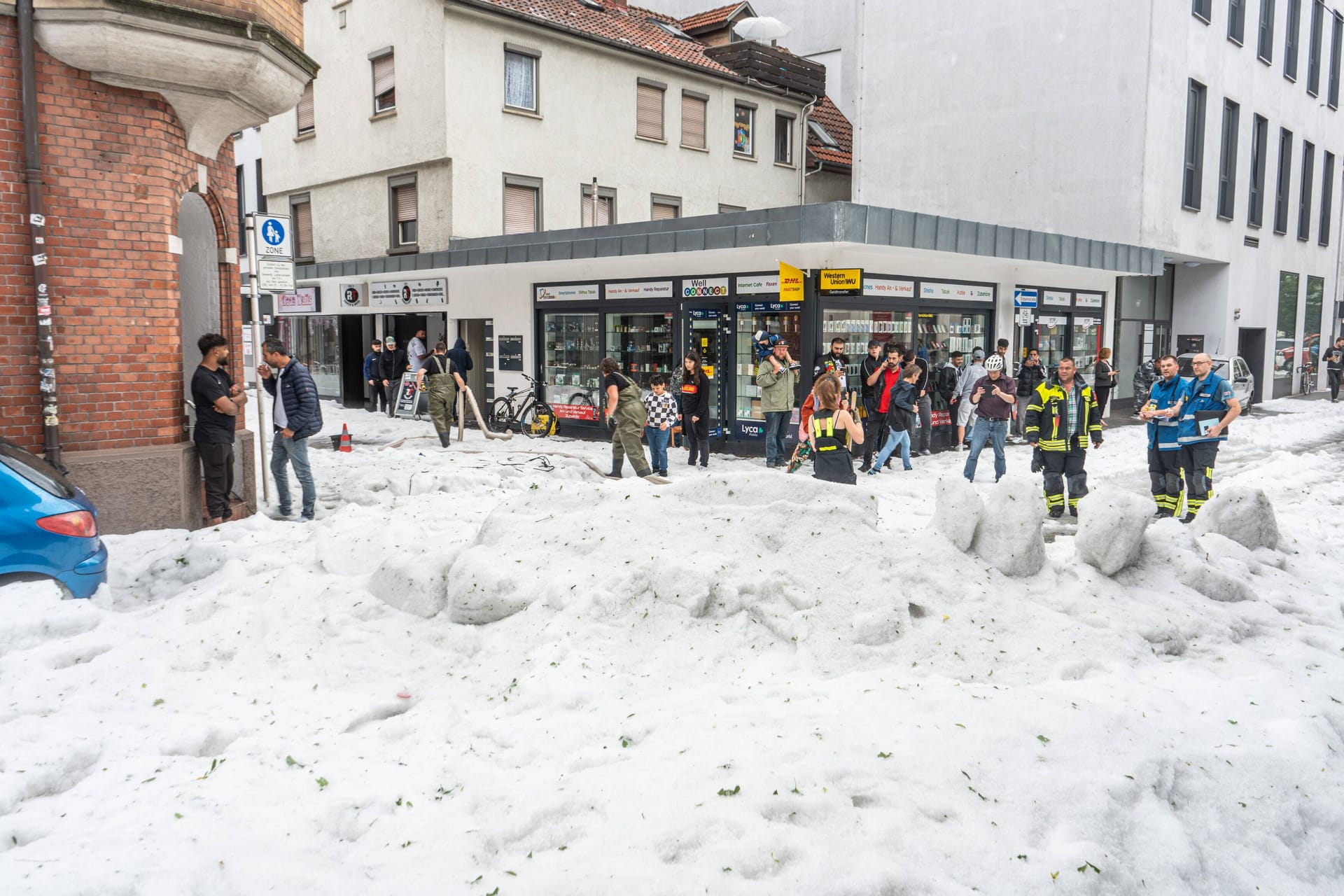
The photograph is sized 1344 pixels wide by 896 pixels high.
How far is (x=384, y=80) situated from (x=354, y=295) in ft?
16.5

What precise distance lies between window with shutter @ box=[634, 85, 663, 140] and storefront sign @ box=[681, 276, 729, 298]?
9558 millimetres

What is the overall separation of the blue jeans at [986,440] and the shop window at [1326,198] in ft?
88.6

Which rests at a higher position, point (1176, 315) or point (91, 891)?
point (1176, 315)

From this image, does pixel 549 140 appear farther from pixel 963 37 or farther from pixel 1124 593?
pixel 1124 593

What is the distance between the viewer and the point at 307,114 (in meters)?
25.2

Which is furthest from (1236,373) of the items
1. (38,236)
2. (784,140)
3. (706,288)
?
(38,236)

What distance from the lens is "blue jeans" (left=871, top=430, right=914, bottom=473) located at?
14.1 m

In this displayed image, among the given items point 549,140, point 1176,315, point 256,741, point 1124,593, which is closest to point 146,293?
point 256,741

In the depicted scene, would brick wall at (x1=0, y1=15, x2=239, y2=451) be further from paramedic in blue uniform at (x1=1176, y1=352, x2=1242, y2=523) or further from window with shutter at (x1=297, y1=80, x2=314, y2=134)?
A: window with shutter at (x1=297, y1=80, x2=314, y2=134)

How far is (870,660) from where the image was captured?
17.7 ft

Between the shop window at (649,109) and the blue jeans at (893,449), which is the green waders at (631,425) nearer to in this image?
the blue jeans at (893,449)

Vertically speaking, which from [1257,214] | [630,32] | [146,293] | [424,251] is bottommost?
[146,293]

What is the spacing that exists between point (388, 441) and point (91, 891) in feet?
47.6

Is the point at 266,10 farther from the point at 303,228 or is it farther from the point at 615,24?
the point at 303,228
